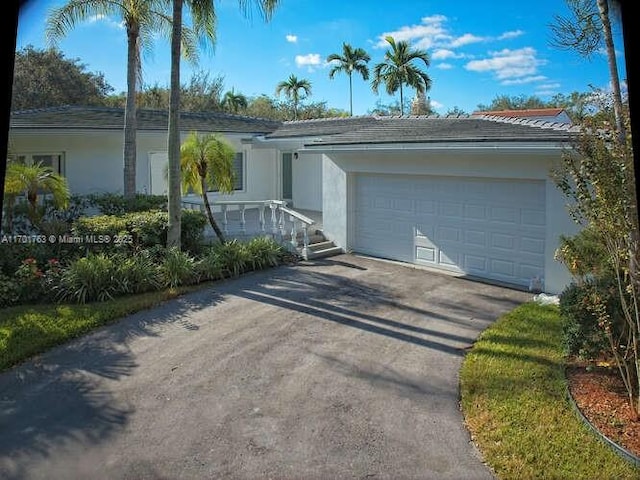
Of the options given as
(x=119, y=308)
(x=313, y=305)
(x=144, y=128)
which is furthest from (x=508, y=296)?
(x=144, y=128)

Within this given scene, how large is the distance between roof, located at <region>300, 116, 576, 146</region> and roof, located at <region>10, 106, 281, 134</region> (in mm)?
6376

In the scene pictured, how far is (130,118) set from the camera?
47.8ft

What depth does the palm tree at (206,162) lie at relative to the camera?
13.1 meters

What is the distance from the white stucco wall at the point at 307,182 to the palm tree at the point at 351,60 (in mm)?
22727

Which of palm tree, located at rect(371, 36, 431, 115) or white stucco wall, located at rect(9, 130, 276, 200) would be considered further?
palm tree, located at rect(371, 36, 431, 115)

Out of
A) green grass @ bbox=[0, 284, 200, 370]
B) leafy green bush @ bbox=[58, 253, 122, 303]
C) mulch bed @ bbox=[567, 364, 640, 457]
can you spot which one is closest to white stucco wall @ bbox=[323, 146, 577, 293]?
mulch bed @ bbox=[567, 364, 640, 457]

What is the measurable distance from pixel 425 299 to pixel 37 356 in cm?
667

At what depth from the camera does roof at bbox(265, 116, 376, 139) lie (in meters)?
19.0

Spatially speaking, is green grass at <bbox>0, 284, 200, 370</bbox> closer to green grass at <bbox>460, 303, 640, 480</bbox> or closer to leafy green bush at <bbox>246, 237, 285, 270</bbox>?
leafy green bush at <bbox>246, 237, 285, 270</bbox>

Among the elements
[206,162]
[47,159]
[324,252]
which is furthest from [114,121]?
[324,252]

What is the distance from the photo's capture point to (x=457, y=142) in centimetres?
1129

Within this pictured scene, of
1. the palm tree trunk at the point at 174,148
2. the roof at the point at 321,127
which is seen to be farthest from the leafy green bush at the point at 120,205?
the roof at the point at 321,127

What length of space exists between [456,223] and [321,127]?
9.67 metres

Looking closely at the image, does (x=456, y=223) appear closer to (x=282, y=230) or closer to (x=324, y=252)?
(x=324, y=252)
